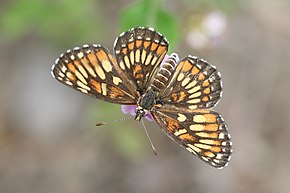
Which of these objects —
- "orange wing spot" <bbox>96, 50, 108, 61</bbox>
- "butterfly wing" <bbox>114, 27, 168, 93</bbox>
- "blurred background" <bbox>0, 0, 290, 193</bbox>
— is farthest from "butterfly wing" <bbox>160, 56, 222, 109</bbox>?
"blurred background" <bbox>0, 0, 290, 193</bbox>

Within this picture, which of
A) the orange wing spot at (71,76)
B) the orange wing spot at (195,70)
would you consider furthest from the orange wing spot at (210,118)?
the orange wing spot at (71,76)

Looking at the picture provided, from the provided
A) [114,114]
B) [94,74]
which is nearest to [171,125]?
[94,74]

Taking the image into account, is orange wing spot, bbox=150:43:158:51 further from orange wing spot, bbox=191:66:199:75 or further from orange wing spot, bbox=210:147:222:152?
orange wing spot, bbox=210:147:222:152

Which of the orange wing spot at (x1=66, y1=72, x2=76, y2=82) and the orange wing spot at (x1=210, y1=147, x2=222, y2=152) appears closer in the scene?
the orange wing spot at (x1=210, y1=147, x2=222, y2=152)

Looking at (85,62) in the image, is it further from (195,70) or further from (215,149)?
(215,149)

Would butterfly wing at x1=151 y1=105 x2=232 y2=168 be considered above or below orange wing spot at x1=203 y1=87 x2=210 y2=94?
→ below

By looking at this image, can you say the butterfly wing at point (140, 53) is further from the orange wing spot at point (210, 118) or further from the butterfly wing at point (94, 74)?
the orange wing spot at point (210, 118)
